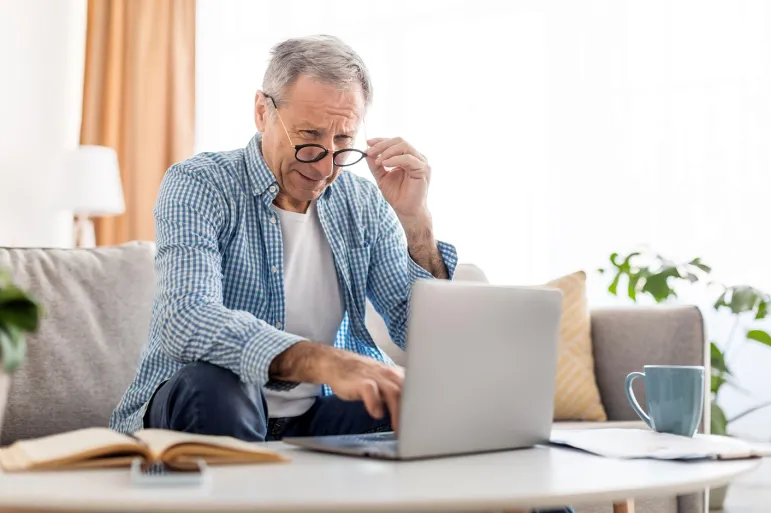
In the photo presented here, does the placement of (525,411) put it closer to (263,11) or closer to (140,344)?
(140,344)

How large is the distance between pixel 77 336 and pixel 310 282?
58cm

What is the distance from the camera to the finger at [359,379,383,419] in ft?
3.34

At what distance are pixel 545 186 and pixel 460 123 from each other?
0.47 m

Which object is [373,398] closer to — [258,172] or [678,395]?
[678,395]

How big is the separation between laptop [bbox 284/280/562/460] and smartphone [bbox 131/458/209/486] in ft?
0.76

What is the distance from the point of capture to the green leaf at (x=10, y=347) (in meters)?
0.77

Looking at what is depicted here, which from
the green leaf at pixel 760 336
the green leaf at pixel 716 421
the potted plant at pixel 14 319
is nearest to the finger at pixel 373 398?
the potted plant at pixel 14 319

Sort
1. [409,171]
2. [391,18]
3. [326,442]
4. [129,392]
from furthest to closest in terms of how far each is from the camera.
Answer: [391,18] < [409,171] < [129,392] < [326,442]

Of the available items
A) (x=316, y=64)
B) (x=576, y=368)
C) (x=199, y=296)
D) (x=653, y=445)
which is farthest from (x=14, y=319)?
(x=576, y=368)

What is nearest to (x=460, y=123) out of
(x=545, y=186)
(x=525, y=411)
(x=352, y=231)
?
(x=545, y=186)


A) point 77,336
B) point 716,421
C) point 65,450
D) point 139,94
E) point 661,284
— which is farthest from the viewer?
point 139,94

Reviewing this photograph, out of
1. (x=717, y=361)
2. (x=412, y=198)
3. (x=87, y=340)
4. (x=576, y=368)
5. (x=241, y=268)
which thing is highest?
(x=412, y=198)

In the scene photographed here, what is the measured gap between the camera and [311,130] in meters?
1.66

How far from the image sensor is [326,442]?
109cm
